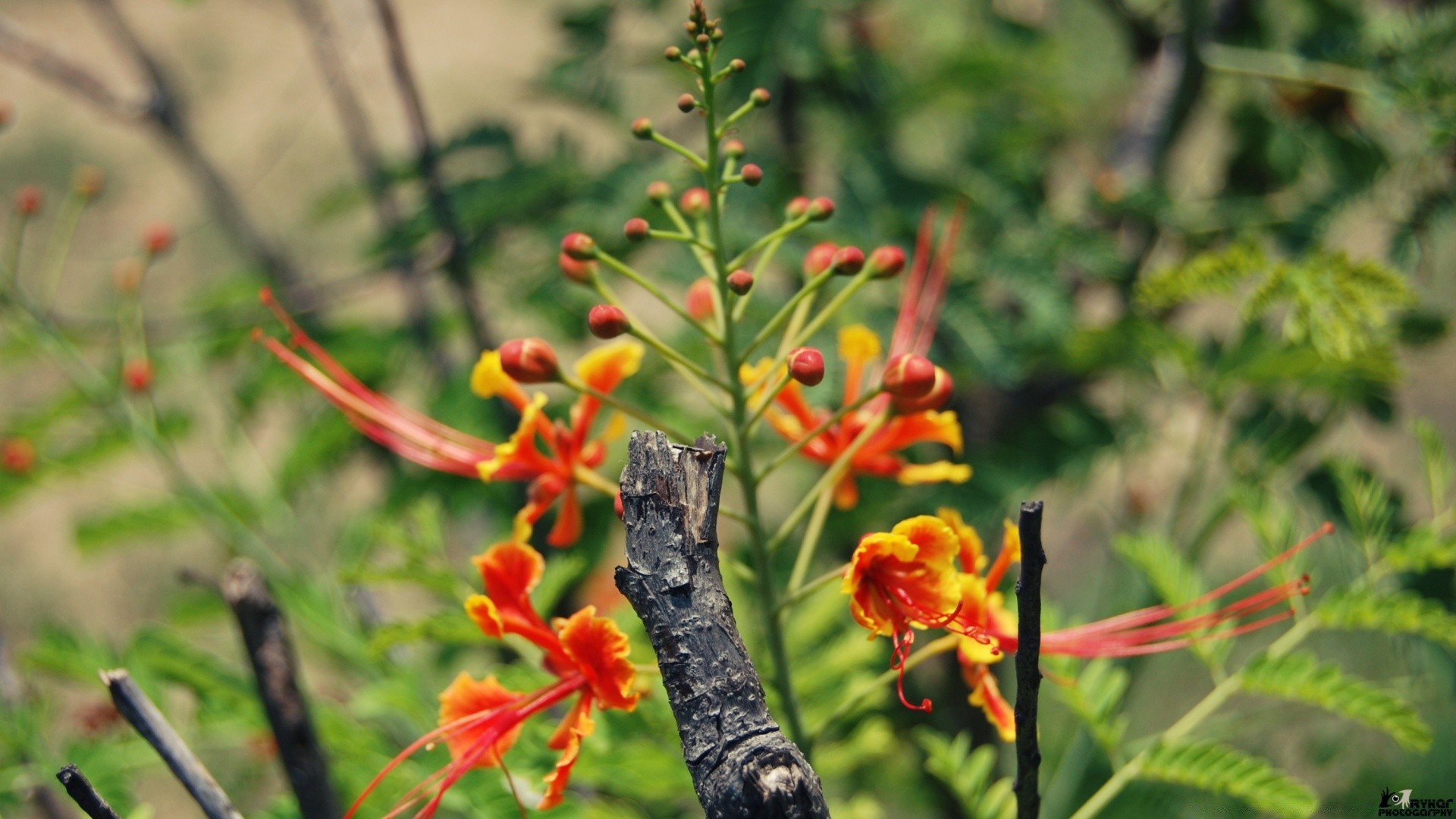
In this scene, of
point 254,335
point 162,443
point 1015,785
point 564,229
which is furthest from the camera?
point 162,443

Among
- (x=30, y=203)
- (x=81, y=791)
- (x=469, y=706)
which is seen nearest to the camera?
(x=81, y=791)

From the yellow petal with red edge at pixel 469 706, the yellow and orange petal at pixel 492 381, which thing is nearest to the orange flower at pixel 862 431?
the yellow and orange petal at pixel 492 381

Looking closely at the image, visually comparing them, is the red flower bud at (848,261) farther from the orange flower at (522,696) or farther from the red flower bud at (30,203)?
the red flower bud at (30,203)

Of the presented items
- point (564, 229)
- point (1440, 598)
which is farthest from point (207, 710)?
point (1440, 598)

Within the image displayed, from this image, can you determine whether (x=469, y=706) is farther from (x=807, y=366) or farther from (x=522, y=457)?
(x=807, y=366)

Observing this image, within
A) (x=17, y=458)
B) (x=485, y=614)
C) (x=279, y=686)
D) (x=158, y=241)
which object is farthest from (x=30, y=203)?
(x=485, y=614)

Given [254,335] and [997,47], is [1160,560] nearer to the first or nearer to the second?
[254,335]

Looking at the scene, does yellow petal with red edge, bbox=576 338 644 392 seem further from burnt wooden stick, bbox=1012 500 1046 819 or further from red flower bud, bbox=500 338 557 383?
burnt wooden stick, bbox=1012 500 1046 819
